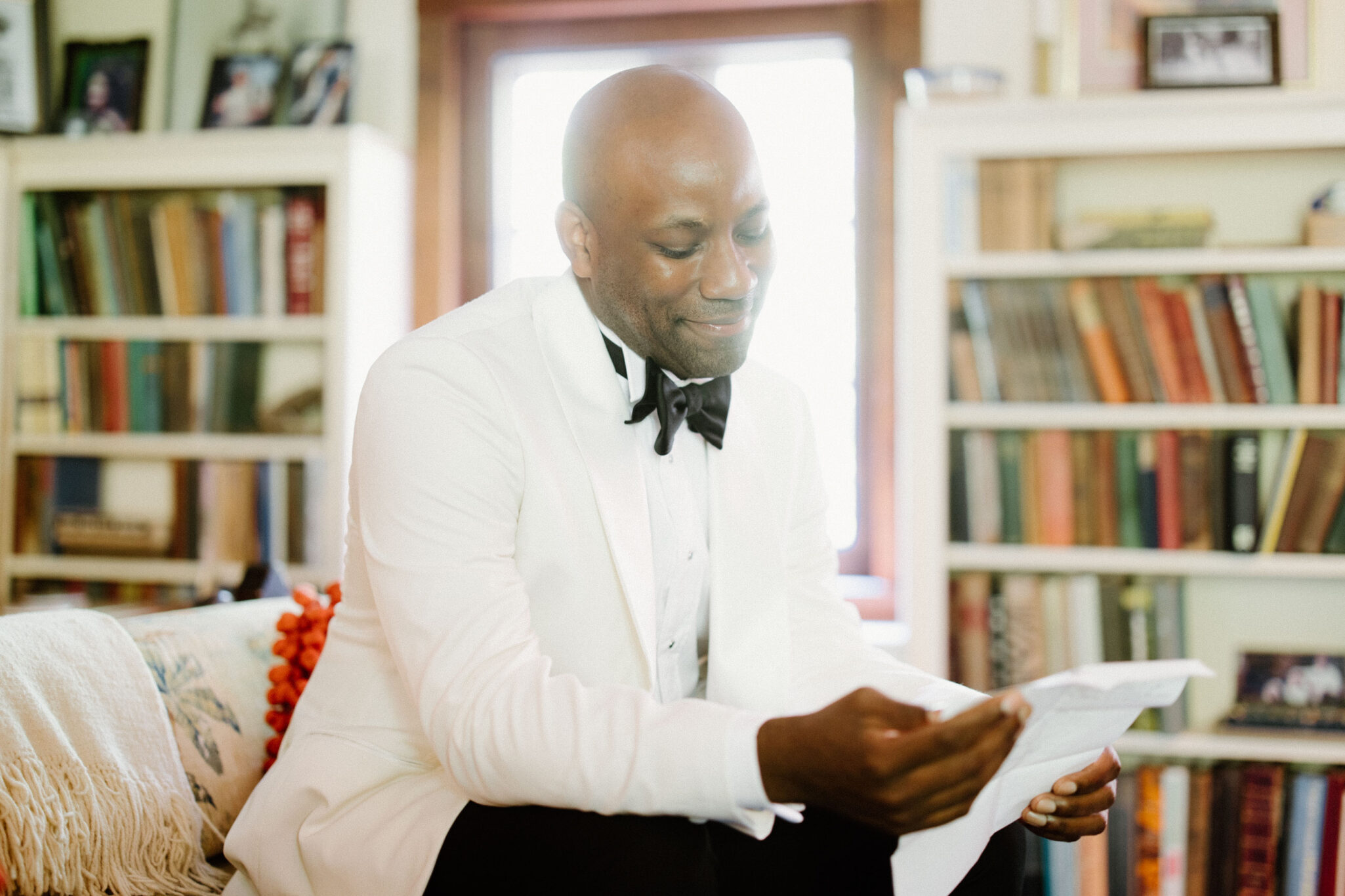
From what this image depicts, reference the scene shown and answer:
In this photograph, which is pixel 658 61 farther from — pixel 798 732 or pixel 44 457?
pixel 798 732

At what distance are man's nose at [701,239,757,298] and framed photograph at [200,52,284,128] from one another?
1810 mm

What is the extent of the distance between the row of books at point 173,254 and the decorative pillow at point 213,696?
1.25m

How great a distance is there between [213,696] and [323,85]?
1.71m

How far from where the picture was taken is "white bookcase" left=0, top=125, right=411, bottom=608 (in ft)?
7.82

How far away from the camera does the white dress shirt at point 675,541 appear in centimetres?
124

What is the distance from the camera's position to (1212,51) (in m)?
2.15

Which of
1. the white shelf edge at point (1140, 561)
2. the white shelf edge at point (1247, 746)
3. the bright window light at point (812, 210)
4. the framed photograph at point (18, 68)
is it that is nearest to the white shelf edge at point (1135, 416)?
the white shelf edge at point (1140, 561)

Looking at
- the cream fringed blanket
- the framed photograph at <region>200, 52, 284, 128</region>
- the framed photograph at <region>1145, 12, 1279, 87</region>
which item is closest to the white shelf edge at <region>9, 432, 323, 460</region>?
the framed photograph at <region>200, 52, 284, 128</region>

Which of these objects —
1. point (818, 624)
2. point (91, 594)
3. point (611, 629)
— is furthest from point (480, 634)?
point (91, 594)

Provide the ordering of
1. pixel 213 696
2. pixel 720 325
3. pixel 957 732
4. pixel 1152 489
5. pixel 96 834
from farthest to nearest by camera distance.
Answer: pixel 1152 489 < pixel 213 696 < pixel 720 325 < pixel 96 834 < pixel 957 732

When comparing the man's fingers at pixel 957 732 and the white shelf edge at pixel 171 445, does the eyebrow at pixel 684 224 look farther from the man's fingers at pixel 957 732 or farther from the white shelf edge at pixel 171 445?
the white shelf edge at pixel 171 445

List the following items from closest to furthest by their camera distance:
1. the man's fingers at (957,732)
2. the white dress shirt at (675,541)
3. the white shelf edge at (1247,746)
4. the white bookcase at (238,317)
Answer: the man's fingers at (957,732) → the white dress shirt at (675,541) → the white shelf edge at (1247,746) → the white bookcase at (238,317)

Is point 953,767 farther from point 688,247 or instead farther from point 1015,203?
point 1015,203

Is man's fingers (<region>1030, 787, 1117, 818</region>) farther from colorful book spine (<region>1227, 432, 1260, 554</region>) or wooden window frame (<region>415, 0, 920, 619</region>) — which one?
wooden window frame (<region>415, 0, 920, 619</region>)
